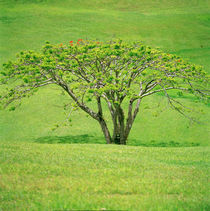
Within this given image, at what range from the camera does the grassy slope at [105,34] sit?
17547mm

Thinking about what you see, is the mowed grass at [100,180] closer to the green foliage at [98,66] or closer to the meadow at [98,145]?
the meadow at [98,145]

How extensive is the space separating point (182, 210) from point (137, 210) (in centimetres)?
68

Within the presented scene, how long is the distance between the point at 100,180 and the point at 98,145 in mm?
4944

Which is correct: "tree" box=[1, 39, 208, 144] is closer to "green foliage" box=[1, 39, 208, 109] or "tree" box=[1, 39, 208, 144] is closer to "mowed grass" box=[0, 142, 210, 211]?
"green foliage" box=[1, 39, 208, 109]

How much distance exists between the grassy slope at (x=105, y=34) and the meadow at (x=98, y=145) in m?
0.06

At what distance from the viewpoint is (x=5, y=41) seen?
124 feet

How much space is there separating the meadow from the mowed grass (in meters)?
0.02

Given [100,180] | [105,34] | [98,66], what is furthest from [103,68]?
[105,34]

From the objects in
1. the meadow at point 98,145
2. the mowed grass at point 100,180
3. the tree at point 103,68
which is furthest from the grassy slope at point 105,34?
the mowed grass at point 100,180

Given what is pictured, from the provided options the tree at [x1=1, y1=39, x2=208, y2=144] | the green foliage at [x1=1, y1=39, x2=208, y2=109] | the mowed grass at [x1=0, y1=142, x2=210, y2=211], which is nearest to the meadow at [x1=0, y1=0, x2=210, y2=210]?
the mowed grass at [x1=0, y1=142, x2=210, y2=211]

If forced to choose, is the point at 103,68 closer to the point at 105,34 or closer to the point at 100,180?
the point at 100,180

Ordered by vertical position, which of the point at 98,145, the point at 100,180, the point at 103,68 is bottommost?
the point at 98,145

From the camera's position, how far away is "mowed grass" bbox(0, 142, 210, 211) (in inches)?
211

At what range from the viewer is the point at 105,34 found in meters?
40.8
